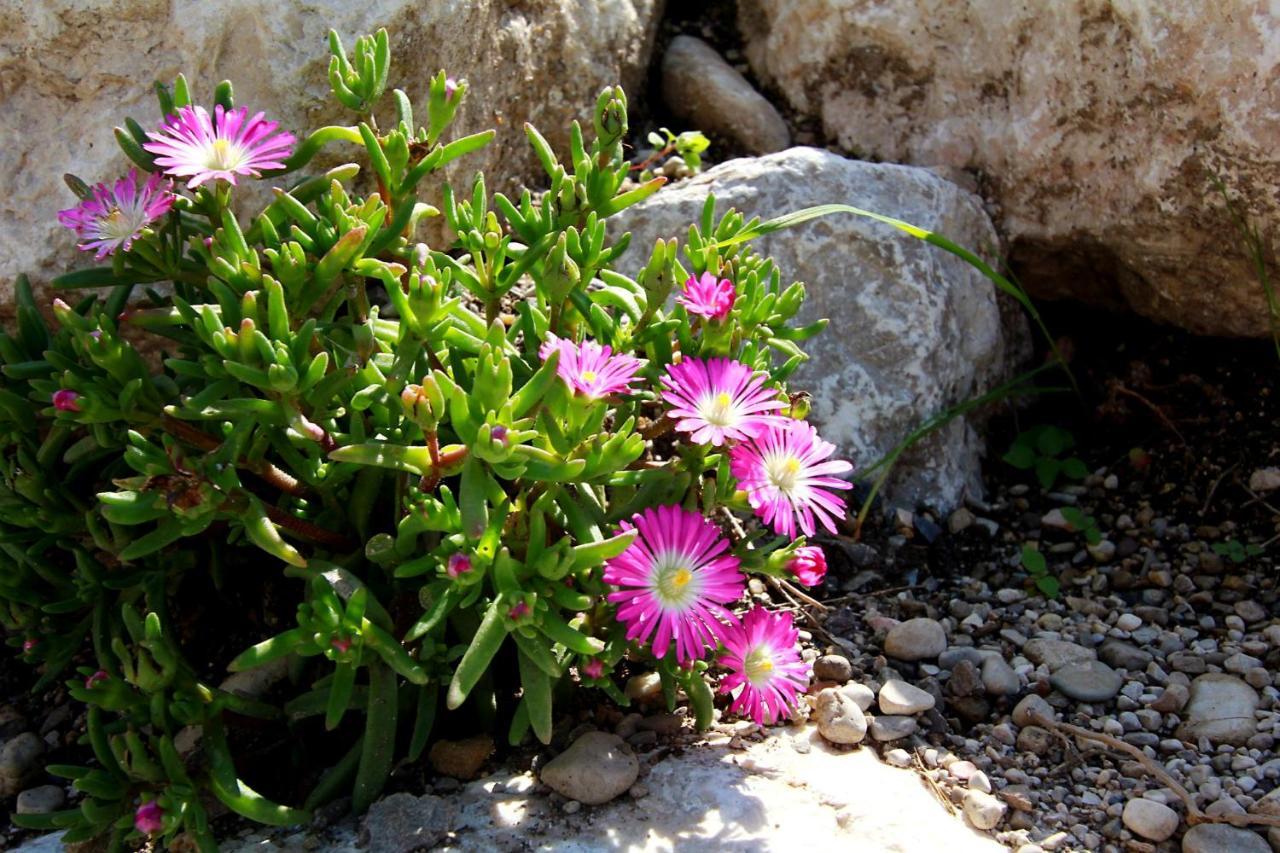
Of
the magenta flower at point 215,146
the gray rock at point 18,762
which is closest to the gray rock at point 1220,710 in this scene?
the magenta flower at point 215,146

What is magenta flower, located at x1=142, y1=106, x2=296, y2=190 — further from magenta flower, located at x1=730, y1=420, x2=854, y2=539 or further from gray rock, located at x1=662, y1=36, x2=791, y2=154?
gray rock, located at x1=662, y1=36, x2=791, y2=154

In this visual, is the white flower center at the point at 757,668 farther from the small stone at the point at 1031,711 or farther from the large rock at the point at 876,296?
the large rock at the point at 876,296

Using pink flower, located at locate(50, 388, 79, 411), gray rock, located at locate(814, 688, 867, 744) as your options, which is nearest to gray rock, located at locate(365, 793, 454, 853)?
gray rock, located at locate(814, 688, 867, 744)

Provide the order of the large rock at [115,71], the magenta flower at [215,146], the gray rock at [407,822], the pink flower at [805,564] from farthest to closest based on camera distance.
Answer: the large rock at [115,71] < the pink flower at [805,564] < the magenta flower at [215,146] < the gray rock at [407,822]

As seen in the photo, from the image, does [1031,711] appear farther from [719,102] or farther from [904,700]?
[719,102]

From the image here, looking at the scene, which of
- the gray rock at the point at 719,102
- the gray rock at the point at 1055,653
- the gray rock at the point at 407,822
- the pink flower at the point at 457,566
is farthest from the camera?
the gray rock at the point at 719,102

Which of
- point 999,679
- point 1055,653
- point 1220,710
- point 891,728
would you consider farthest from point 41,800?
point 1220,710
